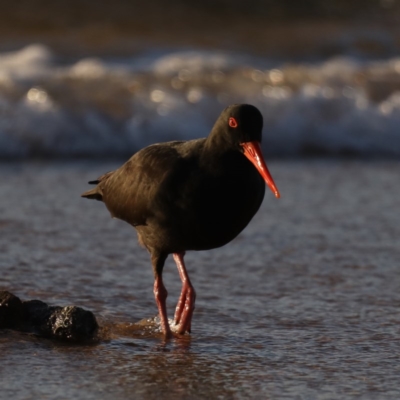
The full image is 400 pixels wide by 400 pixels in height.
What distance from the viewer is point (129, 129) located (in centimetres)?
932

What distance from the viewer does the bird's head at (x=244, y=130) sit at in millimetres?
4168

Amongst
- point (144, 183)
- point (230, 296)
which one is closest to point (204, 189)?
point (144, 183)

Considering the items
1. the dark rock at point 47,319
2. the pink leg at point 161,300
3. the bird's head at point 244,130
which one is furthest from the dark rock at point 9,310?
the bird's head at point 244,130

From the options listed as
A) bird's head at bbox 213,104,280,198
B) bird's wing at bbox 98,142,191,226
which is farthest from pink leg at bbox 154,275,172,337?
bird's head at bbox 213,104,280,198

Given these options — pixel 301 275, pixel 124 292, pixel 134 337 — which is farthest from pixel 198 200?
pixel 301 275

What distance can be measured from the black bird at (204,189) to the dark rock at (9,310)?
25.3 inches

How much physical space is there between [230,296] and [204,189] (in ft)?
3.06

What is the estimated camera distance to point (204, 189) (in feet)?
13.7

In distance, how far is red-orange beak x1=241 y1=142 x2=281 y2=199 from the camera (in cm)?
412

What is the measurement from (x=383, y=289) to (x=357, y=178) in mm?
3147

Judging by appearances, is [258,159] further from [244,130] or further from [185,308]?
[185,308]

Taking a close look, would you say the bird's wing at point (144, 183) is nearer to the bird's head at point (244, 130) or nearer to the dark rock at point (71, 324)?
the bird's head at point (244, 130)

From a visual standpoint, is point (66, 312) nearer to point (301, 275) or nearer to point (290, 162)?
point (301, 275)

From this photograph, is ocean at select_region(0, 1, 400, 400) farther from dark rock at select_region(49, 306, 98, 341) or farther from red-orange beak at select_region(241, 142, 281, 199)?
red-orange beak at select_region(241, 142, 281, 199)
